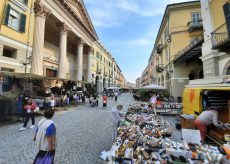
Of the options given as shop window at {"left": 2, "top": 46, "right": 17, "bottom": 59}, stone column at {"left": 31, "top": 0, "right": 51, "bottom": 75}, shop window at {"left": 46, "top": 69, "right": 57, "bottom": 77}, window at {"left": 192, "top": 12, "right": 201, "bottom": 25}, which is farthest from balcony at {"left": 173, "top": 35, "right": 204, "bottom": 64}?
shop window at {"left": 46, "top": 69, "right": 57, "bottom": 77}

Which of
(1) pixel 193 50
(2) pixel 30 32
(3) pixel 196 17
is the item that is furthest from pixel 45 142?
(3) pixel 196 17

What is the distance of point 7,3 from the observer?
45.0ft

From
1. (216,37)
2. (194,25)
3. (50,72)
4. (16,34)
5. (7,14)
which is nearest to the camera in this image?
(216,37)

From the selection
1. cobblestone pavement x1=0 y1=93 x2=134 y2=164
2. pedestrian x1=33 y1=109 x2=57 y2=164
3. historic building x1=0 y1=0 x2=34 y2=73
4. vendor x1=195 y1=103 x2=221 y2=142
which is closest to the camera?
pedestrian x1=33 y1=109 x2=57 y2=164

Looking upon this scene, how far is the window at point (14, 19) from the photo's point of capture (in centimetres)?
1377

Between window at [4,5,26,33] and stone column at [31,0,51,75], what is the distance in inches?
55.8

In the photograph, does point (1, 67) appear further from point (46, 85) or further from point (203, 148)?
point (203, 148)

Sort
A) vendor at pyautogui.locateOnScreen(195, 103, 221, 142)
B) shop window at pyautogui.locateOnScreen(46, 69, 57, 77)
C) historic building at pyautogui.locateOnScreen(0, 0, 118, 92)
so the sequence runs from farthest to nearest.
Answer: shop window at pyautogui.locateOnScreen(46, 69, 57, 77) → historic building at pyautogui.locateOnScreen(0, 0, 118, 92) → vendor at pyautogui.locateOnScreen(195, 103, 221, 142)

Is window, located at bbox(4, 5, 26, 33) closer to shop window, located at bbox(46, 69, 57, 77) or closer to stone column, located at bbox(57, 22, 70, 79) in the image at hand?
stone column, located at bbox(57, 22, 70, 79)

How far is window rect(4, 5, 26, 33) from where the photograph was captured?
13766mm

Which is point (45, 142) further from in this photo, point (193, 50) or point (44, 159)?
point (193, 50)

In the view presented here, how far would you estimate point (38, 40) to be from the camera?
16562 mm

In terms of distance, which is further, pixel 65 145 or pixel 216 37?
pixel 216 37

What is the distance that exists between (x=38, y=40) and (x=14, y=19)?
9.11 ft
